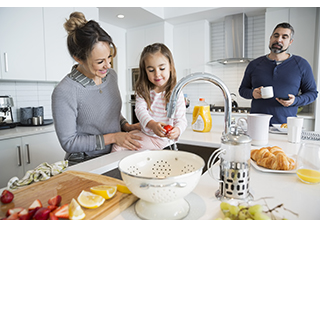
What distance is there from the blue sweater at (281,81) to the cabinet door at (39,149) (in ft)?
6.42

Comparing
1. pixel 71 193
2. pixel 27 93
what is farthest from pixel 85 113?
pixel 27 93

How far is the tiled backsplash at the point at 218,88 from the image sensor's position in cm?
445

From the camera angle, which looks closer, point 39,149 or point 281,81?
point 281,81

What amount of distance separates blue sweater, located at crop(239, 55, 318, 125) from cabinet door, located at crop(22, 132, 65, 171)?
6.42 feet

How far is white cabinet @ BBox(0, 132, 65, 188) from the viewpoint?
2.40 meters

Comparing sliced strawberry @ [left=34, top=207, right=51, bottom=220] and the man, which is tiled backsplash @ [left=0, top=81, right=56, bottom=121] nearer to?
the man

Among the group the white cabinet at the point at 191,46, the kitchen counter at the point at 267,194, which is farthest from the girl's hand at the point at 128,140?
the white cabinet at the point at 191,46

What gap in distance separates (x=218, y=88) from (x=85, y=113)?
373 cm

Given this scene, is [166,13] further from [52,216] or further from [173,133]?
[52,216]

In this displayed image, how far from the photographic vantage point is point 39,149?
269cm

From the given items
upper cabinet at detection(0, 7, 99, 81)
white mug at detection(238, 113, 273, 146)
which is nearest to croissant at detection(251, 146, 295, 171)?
white mug at detection(238, 113, 273, 146)

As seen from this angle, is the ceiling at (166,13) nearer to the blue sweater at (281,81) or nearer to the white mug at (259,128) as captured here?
the blue sweater at (281,81)
